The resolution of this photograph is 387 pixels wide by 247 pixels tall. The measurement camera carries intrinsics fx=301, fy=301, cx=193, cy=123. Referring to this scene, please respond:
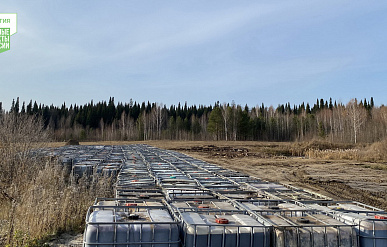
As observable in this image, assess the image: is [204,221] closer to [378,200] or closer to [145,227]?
[145,227]

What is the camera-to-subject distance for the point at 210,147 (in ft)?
128

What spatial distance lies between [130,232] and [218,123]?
59.0 meters

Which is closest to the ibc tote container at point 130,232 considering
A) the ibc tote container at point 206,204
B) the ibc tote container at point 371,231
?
the ibc tote container at point 206,204

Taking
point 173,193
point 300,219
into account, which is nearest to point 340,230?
point 300,219

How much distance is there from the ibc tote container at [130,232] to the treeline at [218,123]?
5527cm

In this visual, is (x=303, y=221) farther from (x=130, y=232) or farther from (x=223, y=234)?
(x=130, y=232)

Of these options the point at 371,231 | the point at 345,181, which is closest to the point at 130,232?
the point at 371,231

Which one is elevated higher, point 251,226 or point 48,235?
point 251,226

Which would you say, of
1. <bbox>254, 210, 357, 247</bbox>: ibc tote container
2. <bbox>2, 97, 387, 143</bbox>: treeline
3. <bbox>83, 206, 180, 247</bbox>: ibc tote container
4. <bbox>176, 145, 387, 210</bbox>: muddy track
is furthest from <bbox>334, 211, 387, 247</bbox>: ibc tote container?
<bbox>2, 97, 387, 143</bbox>: treeline

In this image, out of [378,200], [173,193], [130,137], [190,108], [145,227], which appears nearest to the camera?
[145,227]

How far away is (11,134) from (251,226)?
8.58 m

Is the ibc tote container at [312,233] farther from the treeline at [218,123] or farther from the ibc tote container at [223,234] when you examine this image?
the treeline at [218,123]

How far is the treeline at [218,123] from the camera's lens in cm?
6099

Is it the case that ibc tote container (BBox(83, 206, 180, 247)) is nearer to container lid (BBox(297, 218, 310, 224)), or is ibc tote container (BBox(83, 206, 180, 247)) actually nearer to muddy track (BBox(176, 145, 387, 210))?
container lid (BBox(297, 218, 310, 224))
